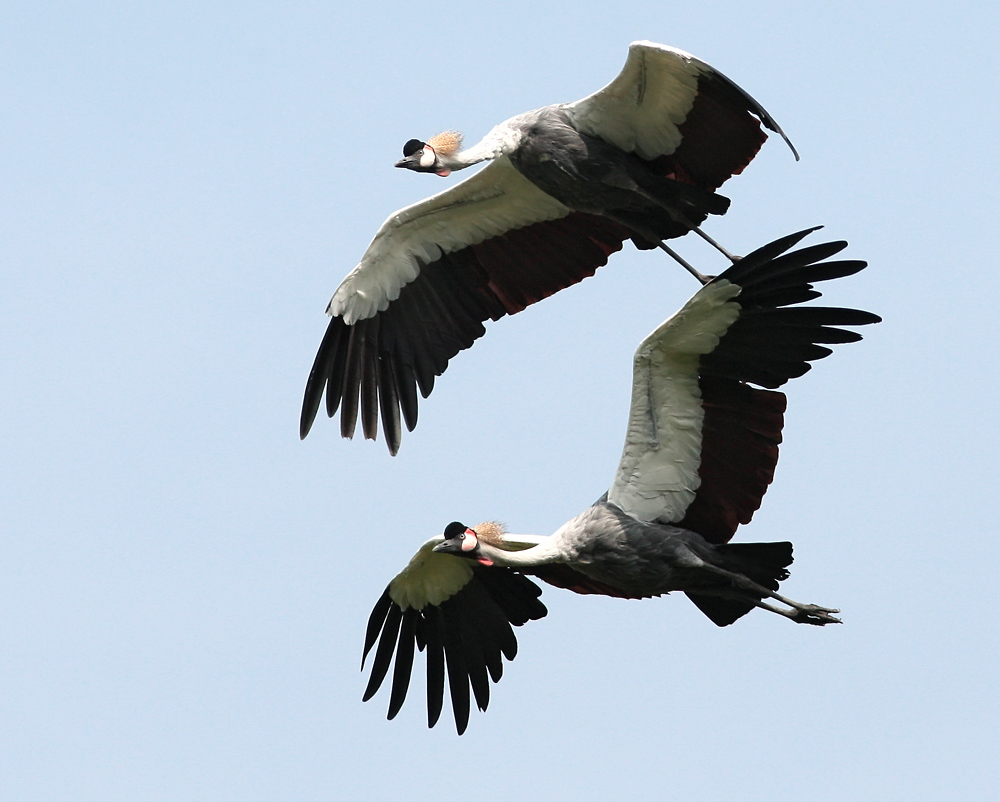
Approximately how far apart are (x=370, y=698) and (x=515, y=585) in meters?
1.43

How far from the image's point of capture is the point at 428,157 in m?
15.3

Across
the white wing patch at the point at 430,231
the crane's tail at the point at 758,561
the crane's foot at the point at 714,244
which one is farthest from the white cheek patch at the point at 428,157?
the crane's tail at the point at 758,561

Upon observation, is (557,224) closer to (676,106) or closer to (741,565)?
(676,106)

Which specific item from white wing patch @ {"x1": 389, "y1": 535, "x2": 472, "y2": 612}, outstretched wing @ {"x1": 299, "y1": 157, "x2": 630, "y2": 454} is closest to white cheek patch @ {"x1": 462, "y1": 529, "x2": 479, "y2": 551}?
white wing patch @ {"x1": 389, "y1": 535, "x2": 472, "y2": 612}

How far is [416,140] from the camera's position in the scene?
607 inches

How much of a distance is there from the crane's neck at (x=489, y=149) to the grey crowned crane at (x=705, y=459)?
250cm

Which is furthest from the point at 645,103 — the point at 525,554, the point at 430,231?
the point at 525,554

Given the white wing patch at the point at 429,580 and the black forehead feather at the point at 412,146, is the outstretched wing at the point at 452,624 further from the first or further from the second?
the black forehead feather at the point at 412,146

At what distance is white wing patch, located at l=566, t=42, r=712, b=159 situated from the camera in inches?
540

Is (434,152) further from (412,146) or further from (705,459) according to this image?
(705,459)

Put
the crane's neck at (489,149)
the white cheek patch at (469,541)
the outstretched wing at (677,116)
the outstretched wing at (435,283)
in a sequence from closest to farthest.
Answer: the outstretched wing at (677,116) < the white cheek patch at (469,541) < the crane's neck at (489,149) < the outstretched wing at (435,283)

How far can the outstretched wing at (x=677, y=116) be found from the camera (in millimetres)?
13702

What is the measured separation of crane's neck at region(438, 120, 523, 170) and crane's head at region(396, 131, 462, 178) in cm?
3

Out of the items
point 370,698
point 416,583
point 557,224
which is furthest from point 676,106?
point 370,698
